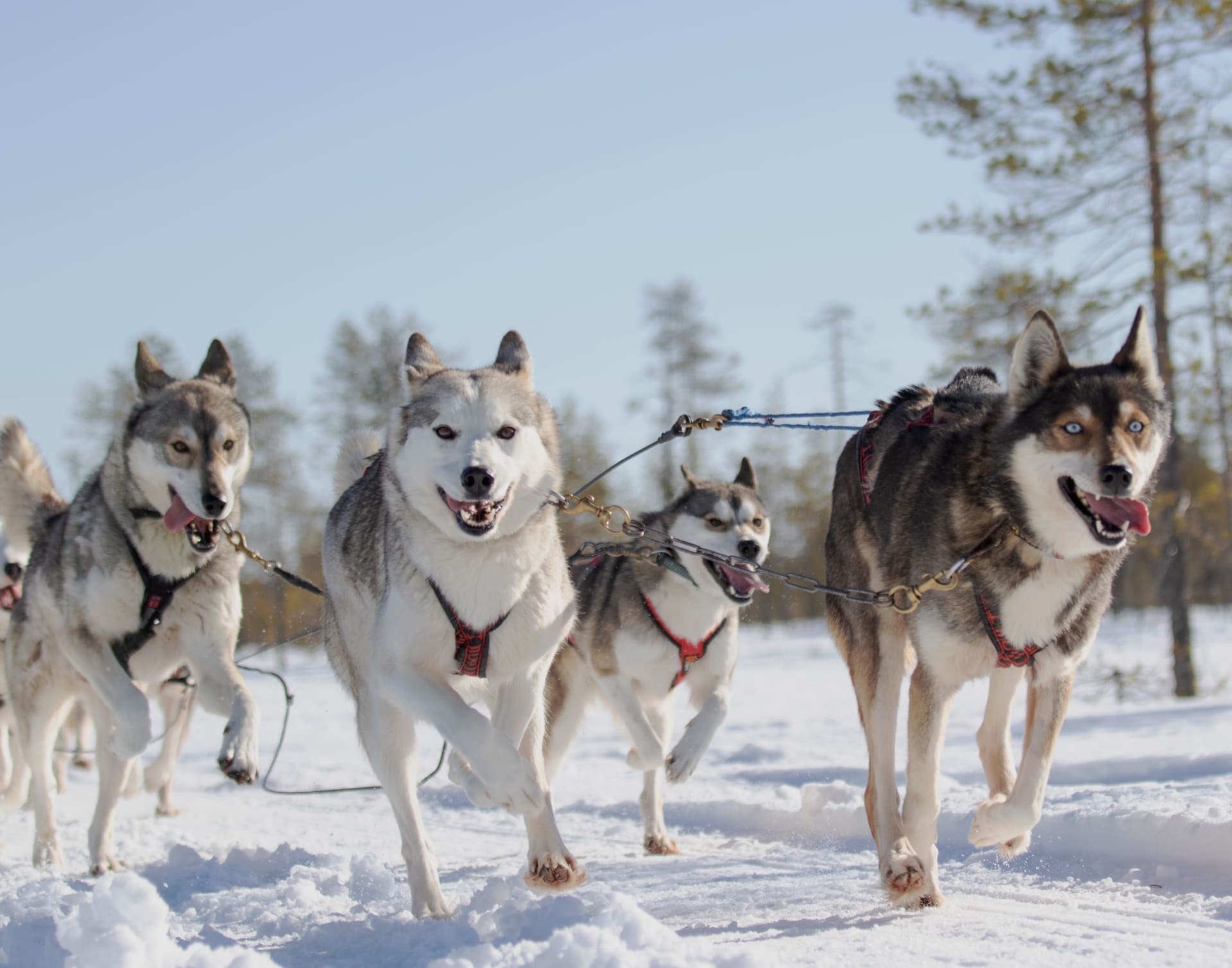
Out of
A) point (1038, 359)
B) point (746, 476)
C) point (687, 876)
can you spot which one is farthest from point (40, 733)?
point (1038, 359)

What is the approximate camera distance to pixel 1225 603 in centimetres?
3847

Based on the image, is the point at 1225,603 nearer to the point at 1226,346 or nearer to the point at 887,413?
the point at 1226,346

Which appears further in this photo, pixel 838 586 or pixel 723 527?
pixel 723 527

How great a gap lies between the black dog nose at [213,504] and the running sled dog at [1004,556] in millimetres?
2569

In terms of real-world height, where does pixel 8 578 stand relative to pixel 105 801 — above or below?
above

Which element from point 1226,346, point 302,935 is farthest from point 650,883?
point 1226,346

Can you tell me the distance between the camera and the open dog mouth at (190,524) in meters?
4.91

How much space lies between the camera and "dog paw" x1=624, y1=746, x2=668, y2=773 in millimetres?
5664

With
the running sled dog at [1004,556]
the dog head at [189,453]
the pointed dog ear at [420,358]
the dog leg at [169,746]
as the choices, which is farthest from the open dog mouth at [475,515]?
the dog leg at [169,746]

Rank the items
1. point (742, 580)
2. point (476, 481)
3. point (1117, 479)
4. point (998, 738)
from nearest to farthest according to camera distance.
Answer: point (1117, 479) < point (476, 481) < point (998, 738) < point (742, 580)

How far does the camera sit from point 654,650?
6.10 metres

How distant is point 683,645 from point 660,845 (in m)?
1.00

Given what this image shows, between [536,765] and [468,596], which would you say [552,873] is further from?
[468,596]

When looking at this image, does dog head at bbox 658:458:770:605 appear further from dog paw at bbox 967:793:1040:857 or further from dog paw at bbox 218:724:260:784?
dog paw at bbox 218:724:260:784
